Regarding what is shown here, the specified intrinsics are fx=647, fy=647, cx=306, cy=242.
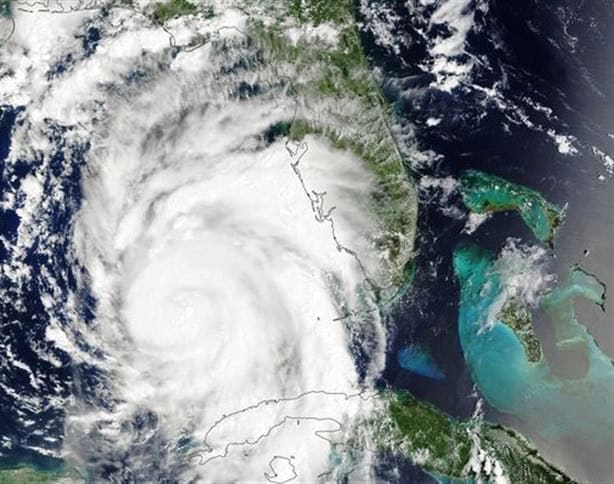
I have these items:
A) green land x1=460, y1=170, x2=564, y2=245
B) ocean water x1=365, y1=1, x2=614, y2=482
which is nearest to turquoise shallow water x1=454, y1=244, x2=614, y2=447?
ocean water x1=365, y1=1, x2=614, y2=482

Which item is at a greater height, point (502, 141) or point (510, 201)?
point (502, 141)

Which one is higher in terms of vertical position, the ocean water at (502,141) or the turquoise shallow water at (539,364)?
the ocean water at (502,141)

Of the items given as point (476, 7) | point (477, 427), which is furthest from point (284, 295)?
point (476, 7)

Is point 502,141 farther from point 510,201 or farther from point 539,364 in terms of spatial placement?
point 539,364

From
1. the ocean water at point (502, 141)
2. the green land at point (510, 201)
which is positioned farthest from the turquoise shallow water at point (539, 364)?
the green land at point (510, 201)

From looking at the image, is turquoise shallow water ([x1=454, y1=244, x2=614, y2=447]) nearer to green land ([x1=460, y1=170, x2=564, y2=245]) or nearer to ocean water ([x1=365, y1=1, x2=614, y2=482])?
ocean water ([x1=365, y1=1, x2=614, y2=482])

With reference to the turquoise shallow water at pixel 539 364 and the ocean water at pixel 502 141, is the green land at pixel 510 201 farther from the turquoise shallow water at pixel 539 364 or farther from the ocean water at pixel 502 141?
the turquoise shallow water at pixel 539 364

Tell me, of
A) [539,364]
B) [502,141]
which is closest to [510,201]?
[502,141]

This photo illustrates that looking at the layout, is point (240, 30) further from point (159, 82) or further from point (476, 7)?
point (476, 7)
